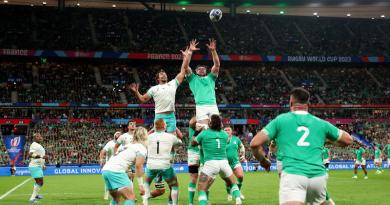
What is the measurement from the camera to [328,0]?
58781mm

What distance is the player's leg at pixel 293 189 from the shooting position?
21.5ft

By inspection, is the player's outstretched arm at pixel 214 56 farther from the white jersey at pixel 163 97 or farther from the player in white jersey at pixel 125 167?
the player in white jersey at pixel 125 167

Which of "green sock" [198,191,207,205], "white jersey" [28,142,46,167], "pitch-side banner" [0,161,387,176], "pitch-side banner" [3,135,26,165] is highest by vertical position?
"white jersey" [28,142,46,167]

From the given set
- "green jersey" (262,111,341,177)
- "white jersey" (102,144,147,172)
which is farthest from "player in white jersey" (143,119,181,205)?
"green jersey" (262,111,341,177)

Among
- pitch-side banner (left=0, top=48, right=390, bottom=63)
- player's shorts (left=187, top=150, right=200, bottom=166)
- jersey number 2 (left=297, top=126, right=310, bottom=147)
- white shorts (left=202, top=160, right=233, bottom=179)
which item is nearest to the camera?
jersey number 2 (left=297, top=126, right=310, bottom=147)

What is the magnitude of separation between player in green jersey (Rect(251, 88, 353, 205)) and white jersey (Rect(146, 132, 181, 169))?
18.1 feet

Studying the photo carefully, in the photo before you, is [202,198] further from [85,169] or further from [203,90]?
[85,169]

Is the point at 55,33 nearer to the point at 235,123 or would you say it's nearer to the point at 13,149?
the point at 13,149

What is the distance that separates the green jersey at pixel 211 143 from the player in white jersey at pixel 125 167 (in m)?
1.65

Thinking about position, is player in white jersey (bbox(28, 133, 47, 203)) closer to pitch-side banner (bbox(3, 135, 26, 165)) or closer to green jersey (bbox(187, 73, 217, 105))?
green jersey (bbox(187, 73, 217, 105))

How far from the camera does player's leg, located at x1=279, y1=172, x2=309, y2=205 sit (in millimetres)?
6539

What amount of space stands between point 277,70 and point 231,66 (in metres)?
5.74

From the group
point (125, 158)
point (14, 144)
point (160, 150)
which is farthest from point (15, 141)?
point (125, 158)

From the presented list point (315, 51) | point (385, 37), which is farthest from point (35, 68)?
point (385, 37)
